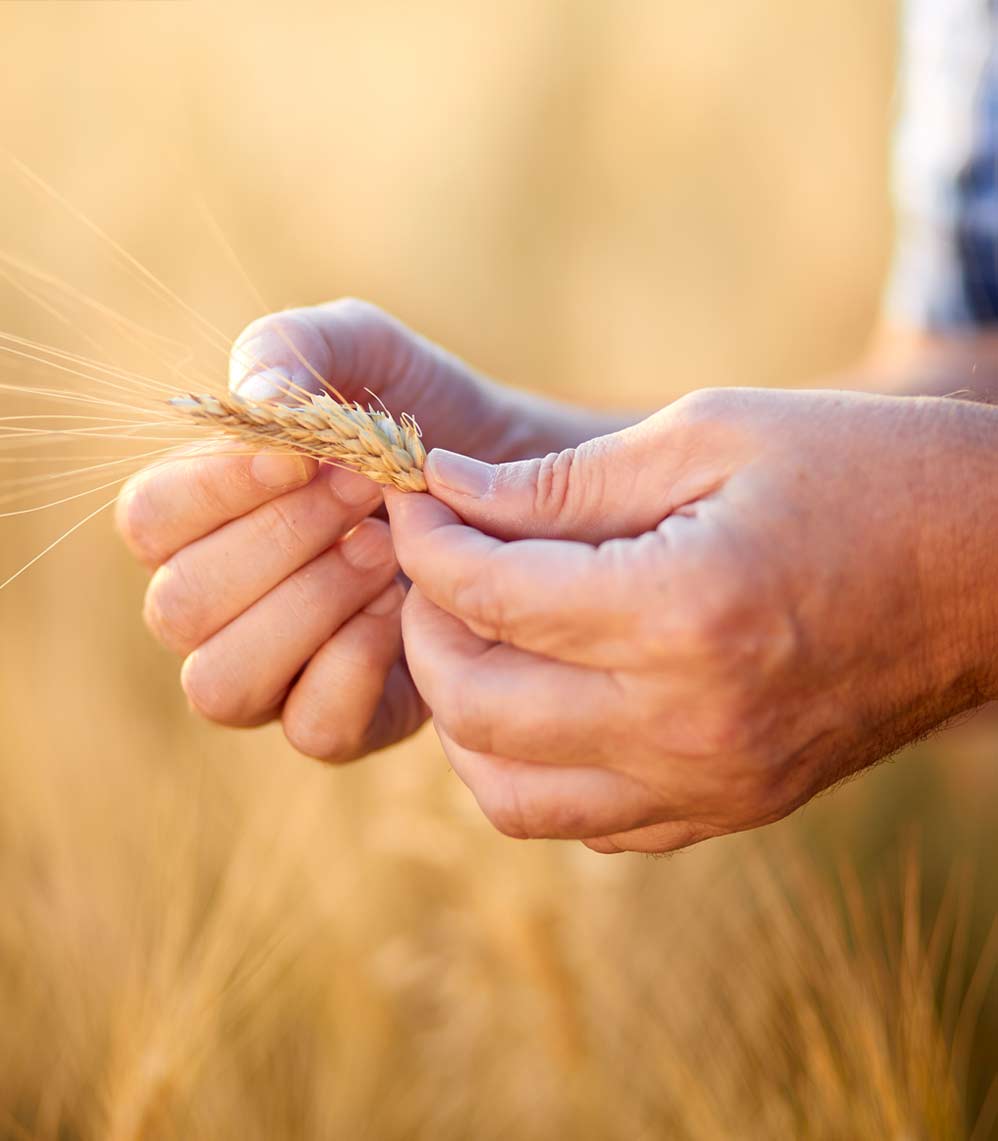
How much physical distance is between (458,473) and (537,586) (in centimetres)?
19

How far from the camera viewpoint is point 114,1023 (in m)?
1.56

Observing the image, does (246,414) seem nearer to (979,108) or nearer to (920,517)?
(920,517)

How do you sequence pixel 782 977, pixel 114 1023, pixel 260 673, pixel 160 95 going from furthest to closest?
pixel 160 95
pixel 782 977
pixel 114 1023
pixel 260 673

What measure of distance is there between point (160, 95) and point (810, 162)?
248 centimetres

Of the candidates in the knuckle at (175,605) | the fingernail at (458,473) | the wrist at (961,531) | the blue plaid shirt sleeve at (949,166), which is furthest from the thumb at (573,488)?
the blue plaid shirt sleeve at (949,166)

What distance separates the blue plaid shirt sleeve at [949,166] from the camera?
193 centimetres

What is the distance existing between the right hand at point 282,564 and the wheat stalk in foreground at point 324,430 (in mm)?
113

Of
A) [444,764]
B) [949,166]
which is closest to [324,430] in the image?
[444,764]

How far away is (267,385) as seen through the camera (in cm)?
114

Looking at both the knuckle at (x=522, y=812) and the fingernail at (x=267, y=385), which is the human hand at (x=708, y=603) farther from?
the fingernail at (x=267, y=385)

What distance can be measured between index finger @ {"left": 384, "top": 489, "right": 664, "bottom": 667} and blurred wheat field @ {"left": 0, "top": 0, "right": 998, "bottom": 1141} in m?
0.37

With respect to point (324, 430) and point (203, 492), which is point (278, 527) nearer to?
point (203, 492)

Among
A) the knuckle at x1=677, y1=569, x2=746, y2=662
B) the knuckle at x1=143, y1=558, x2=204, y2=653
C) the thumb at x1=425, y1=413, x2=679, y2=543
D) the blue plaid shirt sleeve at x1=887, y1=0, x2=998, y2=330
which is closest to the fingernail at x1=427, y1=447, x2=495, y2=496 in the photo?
the thumb at x1=425, y1=413, x2=679, y2=543

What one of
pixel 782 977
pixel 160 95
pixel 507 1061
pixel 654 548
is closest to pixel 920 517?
pixel 654 548
